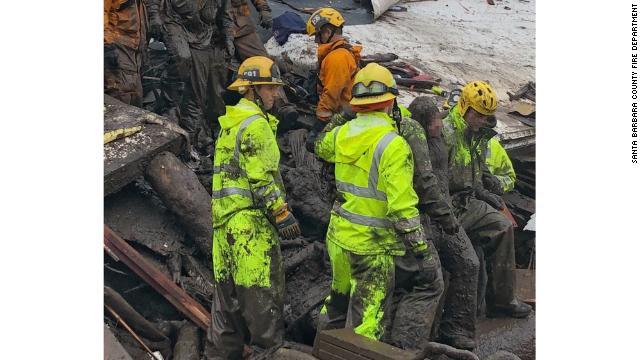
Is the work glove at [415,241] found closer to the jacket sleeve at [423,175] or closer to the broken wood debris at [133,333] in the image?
the jacket sleeve at [423,175]

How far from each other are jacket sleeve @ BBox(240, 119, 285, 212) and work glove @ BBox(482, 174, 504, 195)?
6.76 feet

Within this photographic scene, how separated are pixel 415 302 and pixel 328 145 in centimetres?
120

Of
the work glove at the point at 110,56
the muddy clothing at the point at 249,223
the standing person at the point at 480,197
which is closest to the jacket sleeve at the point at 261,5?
the work glove at the point at 110,56

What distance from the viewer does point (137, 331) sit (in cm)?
598

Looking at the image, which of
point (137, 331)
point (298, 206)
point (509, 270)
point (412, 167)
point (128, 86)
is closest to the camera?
point (412, 167)

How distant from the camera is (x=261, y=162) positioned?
5.41 metres

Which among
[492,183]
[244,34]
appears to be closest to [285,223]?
[492,183]

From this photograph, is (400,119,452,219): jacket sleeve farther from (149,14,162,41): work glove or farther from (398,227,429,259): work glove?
(149,14,162,41): work glove

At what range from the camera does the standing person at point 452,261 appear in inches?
235

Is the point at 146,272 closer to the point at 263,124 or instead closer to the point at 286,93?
the point at 263,124

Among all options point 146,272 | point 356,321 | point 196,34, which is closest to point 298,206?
point 146,272

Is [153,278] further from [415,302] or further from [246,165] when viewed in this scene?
[415,302]

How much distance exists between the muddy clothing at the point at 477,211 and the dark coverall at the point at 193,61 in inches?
114

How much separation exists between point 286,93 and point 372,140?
→ 383 cm
